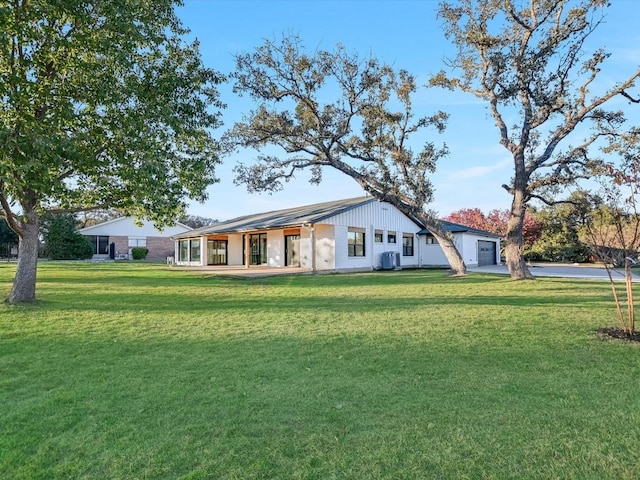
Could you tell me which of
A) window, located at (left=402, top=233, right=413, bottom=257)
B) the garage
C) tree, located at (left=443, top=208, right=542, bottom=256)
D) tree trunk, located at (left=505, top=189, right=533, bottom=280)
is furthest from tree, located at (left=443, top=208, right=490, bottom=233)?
tree trunk, located at (left=505, top=189, right=533, bottom=280)

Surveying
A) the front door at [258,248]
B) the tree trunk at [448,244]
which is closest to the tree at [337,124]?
the tree trunk at [448,244]

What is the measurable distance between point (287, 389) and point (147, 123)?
25.4 feet

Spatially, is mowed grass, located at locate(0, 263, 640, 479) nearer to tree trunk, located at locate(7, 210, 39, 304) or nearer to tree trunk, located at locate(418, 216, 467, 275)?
tree trunk, located at locate(7, 210, 39, 304)

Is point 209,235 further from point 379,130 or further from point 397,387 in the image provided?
point 397,387

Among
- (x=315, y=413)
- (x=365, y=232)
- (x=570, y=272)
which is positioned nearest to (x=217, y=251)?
(x=365, y=232)

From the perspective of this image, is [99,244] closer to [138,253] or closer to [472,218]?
[138,253]

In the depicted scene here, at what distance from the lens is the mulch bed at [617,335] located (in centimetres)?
614

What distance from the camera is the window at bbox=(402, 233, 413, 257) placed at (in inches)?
1030

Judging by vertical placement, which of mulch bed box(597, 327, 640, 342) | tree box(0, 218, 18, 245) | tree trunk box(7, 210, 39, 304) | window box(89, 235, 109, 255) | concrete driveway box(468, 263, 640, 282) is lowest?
mulch bed box(597, 327, 640, 342)

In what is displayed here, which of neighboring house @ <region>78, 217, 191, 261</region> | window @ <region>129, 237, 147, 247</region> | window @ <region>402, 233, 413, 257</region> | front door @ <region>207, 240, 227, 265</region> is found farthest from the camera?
window @ <region>129, 237, 147, 247</region>

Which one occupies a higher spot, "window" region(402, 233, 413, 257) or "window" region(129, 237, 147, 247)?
"window" region(129, 237, 147, 247)

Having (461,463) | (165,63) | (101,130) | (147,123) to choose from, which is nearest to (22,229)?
(101,130)

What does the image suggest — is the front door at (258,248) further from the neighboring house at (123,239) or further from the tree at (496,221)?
the tree at (496,221)

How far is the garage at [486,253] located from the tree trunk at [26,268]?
81.9 feet
